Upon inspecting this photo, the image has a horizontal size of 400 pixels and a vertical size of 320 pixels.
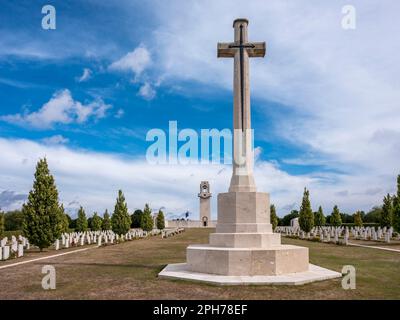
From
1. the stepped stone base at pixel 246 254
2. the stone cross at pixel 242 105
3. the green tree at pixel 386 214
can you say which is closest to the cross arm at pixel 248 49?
the stone cross at pixel 242 105

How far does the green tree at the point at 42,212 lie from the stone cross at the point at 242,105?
14.9 metres

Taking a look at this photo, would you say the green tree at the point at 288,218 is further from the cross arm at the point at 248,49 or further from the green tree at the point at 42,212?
the cross arm at the point at 248,49

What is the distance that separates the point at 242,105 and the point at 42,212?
621 inches

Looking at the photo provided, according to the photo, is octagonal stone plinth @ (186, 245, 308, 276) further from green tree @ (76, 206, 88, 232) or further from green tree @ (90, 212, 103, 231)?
green tree @ (90, 212, 103, 231)

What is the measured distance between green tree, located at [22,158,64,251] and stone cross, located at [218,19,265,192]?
48.8 feet

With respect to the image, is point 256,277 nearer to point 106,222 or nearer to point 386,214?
point 386,214

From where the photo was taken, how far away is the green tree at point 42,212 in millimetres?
21969

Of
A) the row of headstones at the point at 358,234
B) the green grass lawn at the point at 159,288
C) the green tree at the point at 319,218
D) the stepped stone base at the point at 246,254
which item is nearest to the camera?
the green grass lawn at the point at 159,288

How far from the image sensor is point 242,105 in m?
12.0

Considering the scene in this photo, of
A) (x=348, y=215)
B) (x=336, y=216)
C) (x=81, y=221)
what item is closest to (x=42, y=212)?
(x=81, y=221)

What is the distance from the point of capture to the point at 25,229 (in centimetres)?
2191

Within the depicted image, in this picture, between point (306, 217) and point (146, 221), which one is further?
point (146, 221)
